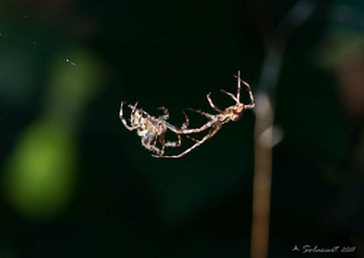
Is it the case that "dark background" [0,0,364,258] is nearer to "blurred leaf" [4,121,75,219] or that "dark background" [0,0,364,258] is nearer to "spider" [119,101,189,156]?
"blurred leaf" [4,121,75,219]

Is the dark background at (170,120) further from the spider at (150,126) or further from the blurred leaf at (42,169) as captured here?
the spider at (150,126)

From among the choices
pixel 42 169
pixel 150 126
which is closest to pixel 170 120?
pixel 150 126

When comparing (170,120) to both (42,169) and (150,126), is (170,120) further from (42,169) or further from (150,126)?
(42,169)

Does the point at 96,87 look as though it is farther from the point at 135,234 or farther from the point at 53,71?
the point at 135,234

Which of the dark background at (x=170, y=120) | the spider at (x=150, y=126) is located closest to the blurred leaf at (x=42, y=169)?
the dark background at (x=170, y=120)

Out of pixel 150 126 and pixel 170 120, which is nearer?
pixel 150 126

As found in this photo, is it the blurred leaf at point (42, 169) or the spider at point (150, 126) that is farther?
the blurred leaf at point (42, 169)

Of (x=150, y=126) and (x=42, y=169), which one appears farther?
(x=42, y=169)

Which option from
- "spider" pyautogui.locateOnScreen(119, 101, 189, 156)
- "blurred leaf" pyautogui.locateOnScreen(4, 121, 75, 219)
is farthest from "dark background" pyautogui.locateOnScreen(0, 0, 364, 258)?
"spider" pyautogui.locateOnScreen(119, 101, 189, 156)
